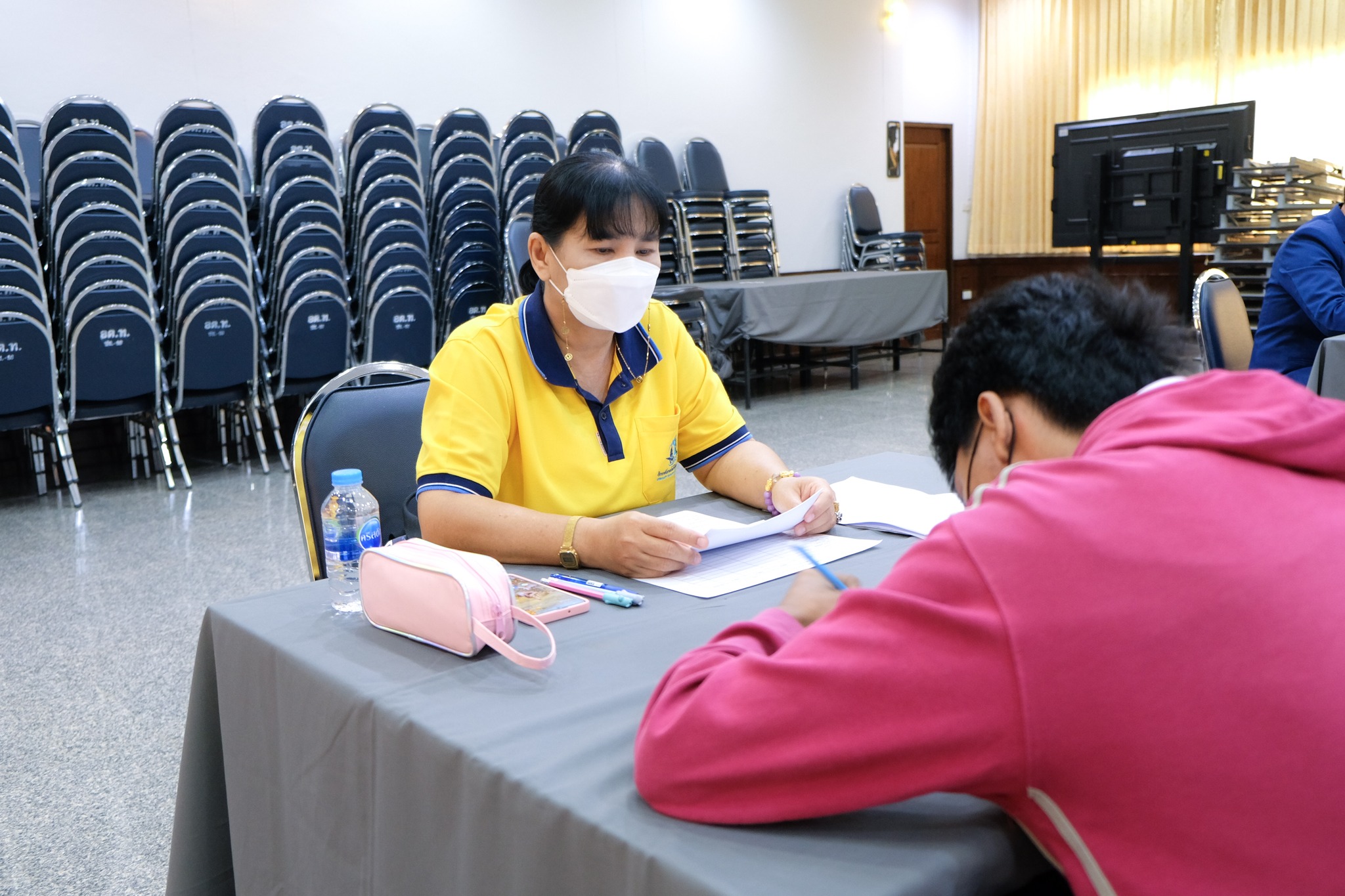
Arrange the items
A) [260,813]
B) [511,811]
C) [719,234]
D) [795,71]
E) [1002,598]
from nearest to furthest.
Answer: [1002,598], [511,811], [260,813], [719,234], [795,71]

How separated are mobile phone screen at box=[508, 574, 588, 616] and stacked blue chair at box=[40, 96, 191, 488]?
421 cm

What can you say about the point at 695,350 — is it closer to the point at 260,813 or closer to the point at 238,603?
the point at 238,603

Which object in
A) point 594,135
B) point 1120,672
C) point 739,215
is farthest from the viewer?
point 739,215

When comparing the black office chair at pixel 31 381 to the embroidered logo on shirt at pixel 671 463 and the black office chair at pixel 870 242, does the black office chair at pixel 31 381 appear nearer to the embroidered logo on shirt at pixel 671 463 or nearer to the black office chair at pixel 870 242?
the embroidered logo on shirt at pixel 671 463

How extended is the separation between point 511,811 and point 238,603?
0.60m

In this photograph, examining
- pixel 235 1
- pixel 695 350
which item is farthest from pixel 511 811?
pixel 235 1

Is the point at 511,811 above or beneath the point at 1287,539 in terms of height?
beneath

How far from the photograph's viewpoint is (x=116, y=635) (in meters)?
3.02

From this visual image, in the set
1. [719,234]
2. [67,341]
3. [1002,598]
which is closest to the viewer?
[1002,598]

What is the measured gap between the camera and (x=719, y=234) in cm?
748

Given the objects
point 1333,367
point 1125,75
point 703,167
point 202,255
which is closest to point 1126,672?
point 1333,367

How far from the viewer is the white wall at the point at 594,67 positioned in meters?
5.54

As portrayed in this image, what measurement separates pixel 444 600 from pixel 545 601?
0.60ft

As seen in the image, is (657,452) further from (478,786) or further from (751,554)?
(478,786)
